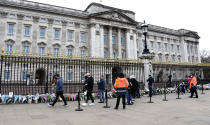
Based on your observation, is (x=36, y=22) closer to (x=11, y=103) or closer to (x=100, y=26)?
(x=100, y=26)

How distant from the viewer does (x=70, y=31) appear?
35.0 metres

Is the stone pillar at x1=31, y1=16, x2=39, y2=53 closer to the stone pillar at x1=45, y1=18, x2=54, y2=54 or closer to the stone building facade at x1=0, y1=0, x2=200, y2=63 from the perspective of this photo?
the stone building facade at x1=0, y1=0, x2=200, y2=63

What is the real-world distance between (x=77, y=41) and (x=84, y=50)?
2.58 metres

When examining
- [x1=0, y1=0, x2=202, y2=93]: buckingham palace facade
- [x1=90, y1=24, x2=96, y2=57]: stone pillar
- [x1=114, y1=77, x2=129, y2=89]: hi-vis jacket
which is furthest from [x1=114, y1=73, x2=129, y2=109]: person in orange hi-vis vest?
[x1=90, y1=24, x2=96, y2=57]: stone pillar

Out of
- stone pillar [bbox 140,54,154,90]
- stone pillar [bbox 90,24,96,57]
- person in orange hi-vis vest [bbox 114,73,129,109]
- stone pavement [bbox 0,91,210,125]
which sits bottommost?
stone pavement [bbox 0,91,210,125]

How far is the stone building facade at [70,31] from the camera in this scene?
29.6 m

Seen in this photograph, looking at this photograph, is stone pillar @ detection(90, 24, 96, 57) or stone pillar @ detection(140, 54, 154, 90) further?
stone pillar @ detection(90, 24, 96, 57)

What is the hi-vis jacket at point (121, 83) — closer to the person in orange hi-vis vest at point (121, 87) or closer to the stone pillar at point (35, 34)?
the person in orange hi-vis vest at point (121, 87)

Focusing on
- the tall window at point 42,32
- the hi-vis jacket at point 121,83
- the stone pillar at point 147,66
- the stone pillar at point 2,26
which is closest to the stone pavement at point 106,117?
the hi-vis jacket at point 121,83

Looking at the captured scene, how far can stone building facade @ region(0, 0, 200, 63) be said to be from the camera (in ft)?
97.2

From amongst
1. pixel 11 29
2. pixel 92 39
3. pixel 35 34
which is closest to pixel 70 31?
pixel 92 39

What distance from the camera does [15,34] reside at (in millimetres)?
29625

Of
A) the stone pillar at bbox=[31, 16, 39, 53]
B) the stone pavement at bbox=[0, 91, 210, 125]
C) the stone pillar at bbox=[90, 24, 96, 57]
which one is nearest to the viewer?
the stone pavement at bbox=[0, 91, 210, 125]

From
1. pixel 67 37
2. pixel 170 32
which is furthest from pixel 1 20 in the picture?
pixel 170 32
